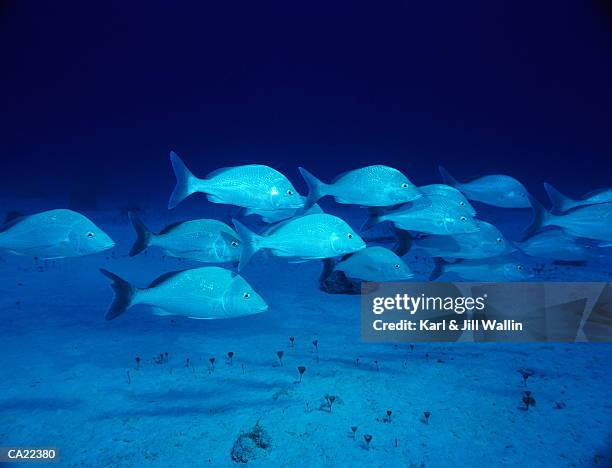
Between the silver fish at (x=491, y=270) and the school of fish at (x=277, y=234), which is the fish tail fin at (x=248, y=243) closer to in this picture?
the school of fish at (x=277, y=234)

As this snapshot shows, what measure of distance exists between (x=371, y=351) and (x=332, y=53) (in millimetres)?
179896

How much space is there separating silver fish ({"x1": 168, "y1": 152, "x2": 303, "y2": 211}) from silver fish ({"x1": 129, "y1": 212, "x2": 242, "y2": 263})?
339 millimetres

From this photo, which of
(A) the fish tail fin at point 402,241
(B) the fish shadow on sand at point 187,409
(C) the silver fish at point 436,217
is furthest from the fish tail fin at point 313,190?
(B) the fish shadow on sand at point 187,409

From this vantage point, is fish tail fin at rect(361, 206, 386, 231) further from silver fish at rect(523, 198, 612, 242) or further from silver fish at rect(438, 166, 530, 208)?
silver fish at rect(523, 198, 612, 242)

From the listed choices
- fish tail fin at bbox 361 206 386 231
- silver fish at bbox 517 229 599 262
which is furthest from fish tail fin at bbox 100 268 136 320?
silver fish at bbox 517 229 599 262

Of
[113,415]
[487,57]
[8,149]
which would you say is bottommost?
[113,415]

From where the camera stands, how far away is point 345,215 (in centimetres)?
2166

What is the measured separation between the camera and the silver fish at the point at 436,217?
524cm

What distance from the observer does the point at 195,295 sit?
395cm

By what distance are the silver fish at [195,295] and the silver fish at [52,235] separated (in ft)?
2.34

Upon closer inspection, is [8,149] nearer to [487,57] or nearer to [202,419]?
[202,419]

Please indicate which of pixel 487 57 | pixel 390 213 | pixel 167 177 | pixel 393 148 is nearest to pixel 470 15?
pixel 487 57

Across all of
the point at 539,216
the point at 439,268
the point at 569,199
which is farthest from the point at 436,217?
the point at 569,199

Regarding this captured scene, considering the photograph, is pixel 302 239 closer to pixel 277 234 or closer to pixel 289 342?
pixel 277 234
